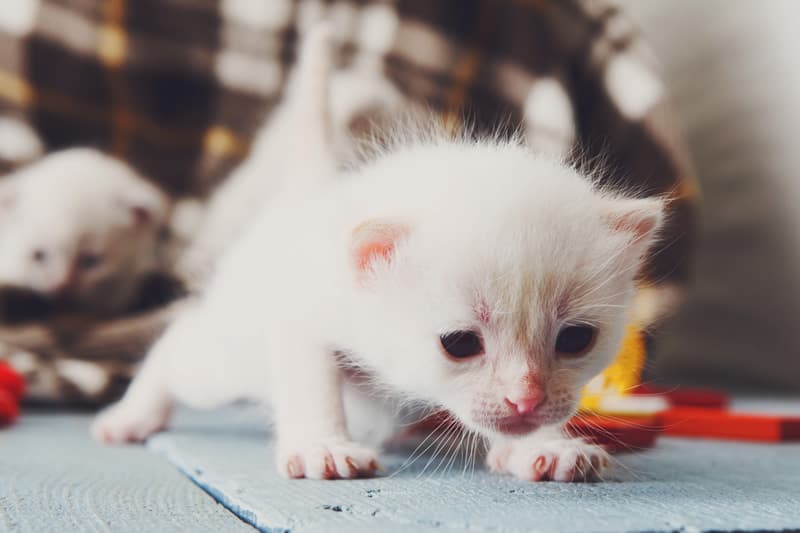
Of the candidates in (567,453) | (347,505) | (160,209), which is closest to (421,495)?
(347,505)

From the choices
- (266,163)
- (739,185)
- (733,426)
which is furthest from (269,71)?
(733,426)

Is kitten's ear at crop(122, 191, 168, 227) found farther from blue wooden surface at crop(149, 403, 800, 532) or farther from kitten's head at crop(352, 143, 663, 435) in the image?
kitten's head at crop(352, 143, 663, 435)

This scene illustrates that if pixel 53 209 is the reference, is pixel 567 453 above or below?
below

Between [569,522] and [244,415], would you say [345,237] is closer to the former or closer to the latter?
[569,522]

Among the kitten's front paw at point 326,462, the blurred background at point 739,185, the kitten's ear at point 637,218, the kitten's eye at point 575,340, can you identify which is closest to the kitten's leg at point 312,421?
the kitten's front paw at point 326,462

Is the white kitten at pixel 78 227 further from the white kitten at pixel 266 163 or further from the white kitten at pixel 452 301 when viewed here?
the white kitten at pixel 452 301

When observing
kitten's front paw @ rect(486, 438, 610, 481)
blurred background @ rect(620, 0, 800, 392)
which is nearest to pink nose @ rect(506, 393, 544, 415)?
kitten's front paw @ rect(486, 438, 610, 481)
